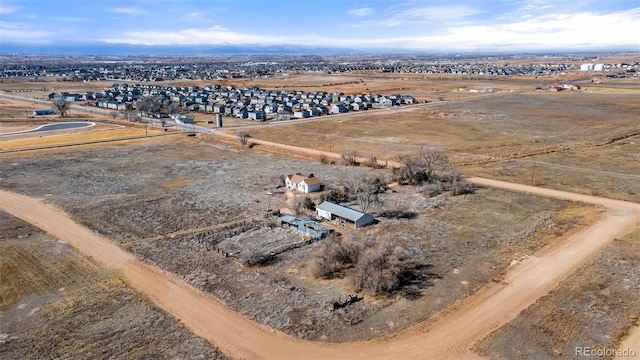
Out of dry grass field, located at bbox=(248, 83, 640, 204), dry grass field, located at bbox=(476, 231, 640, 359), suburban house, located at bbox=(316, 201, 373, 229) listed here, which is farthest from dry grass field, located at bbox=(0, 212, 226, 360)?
dry grass field, located at bbox=(248, 83, 640, 204)

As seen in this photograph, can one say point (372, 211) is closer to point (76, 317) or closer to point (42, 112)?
point (76, 317)

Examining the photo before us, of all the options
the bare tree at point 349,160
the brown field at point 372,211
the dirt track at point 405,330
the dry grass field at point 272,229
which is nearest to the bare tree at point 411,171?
the dry grass field at point 272,229

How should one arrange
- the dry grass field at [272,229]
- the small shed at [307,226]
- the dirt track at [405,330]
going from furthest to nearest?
the small shed at [307,226] < the dry grass field at [272,229] < the dirt track at [405,330]

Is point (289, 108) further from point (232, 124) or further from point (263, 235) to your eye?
point (263, 235)

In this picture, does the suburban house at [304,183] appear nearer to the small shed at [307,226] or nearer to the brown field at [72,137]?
the small shed at [307,226]

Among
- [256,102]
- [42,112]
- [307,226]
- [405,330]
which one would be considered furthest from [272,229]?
[42,112]
